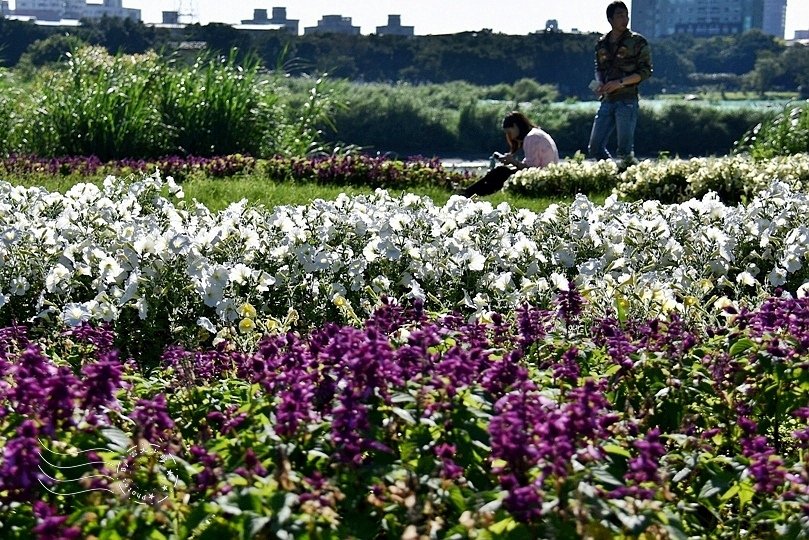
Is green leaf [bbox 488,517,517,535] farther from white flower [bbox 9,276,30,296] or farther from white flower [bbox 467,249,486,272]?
white flower [bbox 9,276,30,296]

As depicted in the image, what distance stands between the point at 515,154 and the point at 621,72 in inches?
63.5

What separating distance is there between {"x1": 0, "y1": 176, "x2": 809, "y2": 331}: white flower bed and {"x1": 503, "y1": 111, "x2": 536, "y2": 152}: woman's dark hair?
5.90 m

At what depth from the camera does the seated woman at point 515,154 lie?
11.0 metres

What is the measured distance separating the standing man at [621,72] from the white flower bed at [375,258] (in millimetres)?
6737

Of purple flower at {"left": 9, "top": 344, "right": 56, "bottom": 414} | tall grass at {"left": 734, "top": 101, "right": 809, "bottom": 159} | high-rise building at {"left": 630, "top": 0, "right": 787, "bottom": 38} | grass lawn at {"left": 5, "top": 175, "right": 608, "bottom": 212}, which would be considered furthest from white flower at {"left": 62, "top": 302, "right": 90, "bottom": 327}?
high-rise building at {"left": 630, "top": 0, "right": 787, "bottom": 38}

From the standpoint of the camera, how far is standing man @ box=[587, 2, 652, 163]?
1248 cm

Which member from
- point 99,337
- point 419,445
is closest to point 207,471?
point 419,445

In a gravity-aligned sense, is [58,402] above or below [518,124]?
below

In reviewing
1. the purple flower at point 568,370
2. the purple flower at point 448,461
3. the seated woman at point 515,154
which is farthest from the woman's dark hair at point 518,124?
the purple flower at point 448,461

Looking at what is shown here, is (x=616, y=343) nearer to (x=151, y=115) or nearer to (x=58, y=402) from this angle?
(x=58, y=402)

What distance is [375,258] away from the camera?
510 centimetres

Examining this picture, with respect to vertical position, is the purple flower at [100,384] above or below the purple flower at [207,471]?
above

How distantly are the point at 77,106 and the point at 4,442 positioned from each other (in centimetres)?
1090

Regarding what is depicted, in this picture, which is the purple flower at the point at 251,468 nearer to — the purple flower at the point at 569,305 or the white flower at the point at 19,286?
the purple flower at the point at 569,305
